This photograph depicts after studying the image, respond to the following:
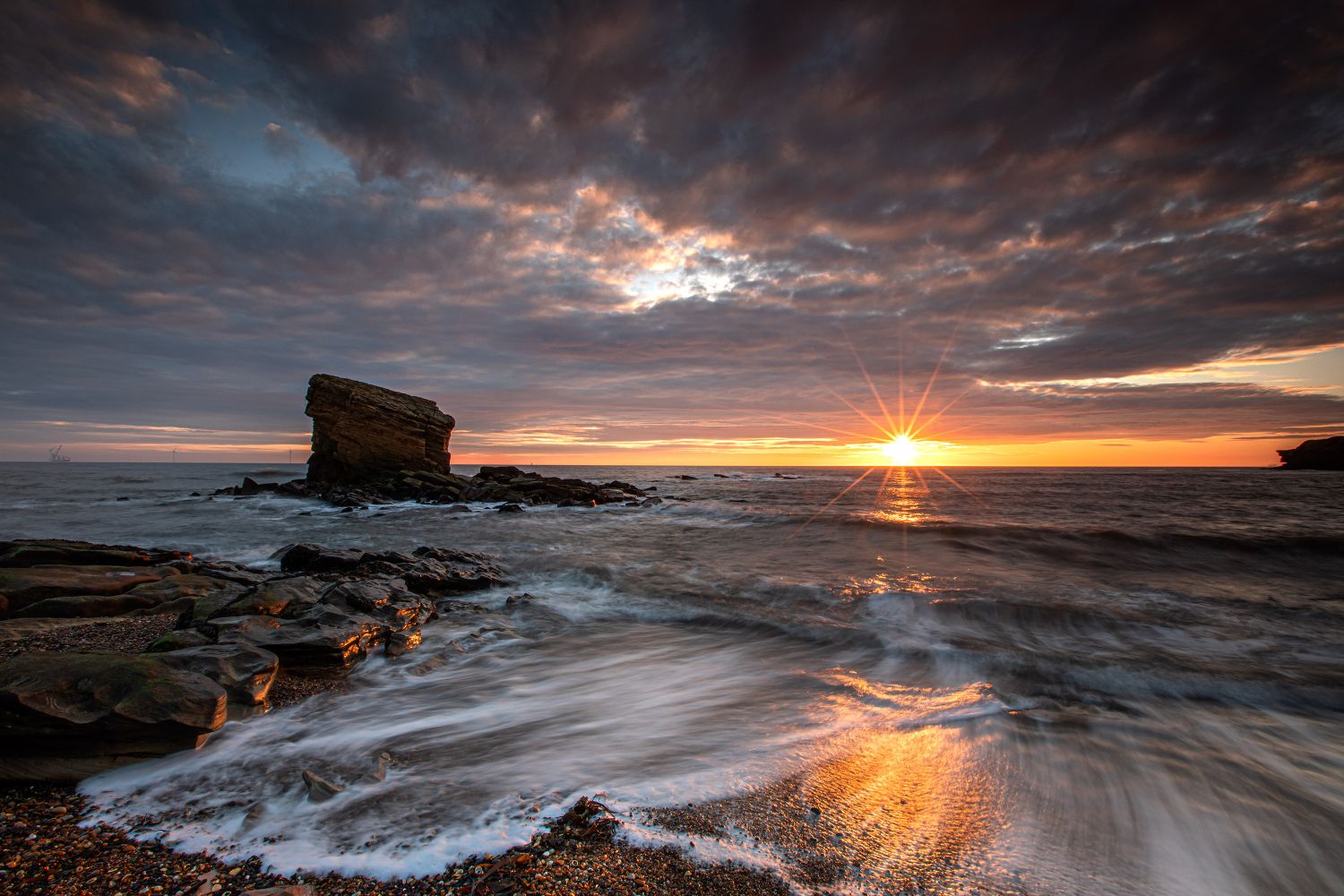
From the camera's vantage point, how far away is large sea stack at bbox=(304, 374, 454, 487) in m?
32.5

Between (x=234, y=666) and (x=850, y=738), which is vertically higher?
(x=234, y=666)

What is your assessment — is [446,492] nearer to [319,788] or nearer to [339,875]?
[319,788]

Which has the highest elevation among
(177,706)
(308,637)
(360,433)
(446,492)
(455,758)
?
(360,433)

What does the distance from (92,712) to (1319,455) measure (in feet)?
387

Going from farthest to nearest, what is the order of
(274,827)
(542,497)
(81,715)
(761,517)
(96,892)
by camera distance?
(542,497)
(761,517)
(81,715)
(274,827)
(96,892)

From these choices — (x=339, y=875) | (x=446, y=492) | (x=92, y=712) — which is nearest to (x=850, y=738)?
(x=339, y=875)

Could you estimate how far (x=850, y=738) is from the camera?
428cm

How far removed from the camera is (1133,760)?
4.25m

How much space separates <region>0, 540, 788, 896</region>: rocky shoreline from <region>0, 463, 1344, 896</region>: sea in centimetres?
17

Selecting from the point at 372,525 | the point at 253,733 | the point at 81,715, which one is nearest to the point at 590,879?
the point at 253,733

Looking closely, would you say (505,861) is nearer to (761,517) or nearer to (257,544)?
(257,544)

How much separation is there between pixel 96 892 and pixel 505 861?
6.00 ft

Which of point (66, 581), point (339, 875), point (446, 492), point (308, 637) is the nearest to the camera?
point (339, 875)

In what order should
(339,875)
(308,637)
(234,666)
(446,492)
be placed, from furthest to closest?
(446,492) → (308,637) → (234,666) → (339,875)
